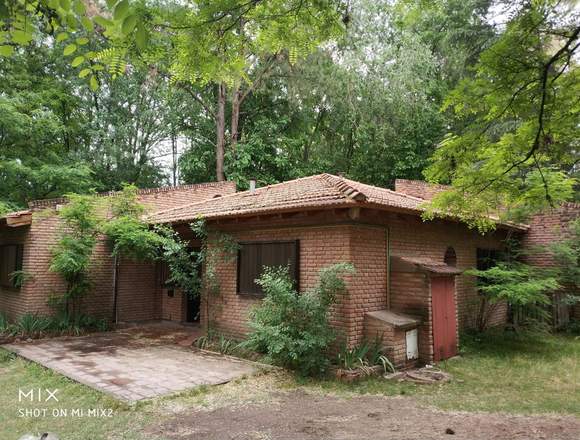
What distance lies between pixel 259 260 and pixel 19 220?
608cm

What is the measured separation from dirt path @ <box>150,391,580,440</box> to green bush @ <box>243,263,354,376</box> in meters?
1.18

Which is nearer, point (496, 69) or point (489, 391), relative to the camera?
point (496, 69)

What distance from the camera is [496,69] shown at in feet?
14.0

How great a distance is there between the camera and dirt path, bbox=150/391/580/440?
4.82m

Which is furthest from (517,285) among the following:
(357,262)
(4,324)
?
(4,324)

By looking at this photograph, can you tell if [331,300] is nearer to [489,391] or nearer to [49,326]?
[489,391]

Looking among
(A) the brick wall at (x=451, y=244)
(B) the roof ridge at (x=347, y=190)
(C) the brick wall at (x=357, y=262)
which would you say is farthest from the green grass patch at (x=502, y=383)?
(B) the roof ridge at (x=347, y=190)

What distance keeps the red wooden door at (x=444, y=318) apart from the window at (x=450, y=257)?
196cm

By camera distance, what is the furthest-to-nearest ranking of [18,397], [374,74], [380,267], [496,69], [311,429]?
[374,74] → [380,267] → [18,397] → [311,429] → [496,69]

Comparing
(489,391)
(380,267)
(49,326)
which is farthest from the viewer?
(49,326)

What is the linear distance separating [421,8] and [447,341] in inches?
254

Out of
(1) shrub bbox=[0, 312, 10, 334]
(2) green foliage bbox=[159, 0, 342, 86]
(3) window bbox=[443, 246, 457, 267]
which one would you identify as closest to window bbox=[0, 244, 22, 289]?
(1) shrub bbox=[0, 312, 10, 334]

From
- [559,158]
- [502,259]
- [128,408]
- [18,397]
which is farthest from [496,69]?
[502,259]

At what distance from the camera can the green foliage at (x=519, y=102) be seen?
4.18 metres
